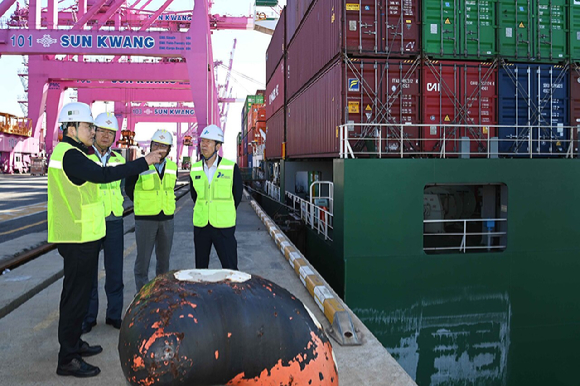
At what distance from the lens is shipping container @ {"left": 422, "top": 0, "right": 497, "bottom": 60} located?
9656 mm

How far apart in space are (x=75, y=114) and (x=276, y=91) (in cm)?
1672

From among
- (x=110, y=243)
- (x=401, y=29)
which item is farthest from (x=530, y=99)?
(x=110, y=243)

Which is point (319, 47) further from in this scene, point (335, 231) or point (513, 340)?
point (513, 340)

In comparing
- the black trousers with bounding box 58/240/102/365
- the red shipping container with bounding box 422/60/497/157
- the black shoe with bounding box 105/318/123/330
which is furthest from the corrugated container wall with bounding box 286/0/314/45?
the black trousers with bounding box 58/240/102/365

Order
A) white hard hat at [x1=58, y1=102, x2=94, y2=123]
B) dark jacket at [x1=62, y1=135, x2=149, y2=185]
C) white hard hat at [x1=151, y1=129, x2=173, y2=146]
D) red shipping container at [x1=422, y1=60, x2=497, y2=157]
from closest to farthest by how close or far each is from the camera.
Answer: dark jacket at [x1=62, y1=135, x2=149, y2=185]
white hard hat at [x1=58, y1=102, x2=94, y2=123]
white hard hat at [x1=151, y1=129, x2=173, y2=146]
red shipping container at [x1=422, y1=60, x2=497, y2=157]

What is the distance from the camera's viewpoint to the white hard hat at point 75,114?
350cm

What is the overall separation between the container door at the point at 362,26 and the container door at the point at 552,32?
3334mm

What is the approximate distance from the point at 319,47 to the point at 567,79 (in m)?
5.31

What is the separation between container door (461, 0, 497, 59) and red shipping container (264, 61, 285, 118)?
8.80 metres

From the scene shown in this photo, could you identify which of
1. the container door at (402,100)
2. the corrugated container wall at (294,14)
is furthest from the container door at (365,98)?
the corrugated container wall at (294,14)

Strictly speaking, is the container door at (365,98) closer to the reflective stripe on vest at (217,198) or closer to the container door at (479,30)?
the container door at (479,30)

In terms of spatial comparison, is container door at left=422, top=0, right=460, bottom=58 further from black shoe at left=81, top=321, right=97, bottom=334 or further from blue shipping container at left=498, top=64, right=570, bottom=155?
black shoe at left=81, top=321, right=97, bottom=334

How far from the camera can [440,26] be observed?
9.63 metres

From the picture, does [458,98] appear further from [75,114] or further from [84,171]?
[84,171]
